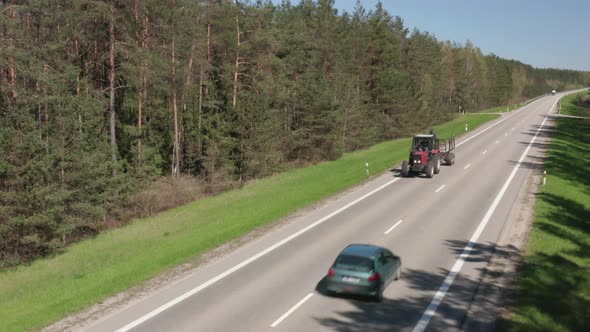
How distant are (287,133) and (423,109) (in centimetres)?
3037

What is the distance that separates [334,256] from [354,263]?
401 cm

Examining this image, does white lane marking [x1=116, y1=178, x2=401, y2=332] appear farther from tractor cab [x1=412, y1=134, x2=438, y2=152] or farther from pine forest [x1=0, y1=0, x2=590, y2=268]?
pine forest [x1=0, y1=0, x2=590, y2=268]

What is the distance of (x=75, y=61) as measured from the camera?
35188mm

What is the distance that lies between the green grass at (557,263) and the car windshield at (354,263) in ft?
11.4

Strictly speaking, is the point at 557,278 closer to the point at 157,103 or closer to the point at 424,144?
the point at 424,144

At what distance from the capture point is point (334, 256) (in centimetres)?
1794

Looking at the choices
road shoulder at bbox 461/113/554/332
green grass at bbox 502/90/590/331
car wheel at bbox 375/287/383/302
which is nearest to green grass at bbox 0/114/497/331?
car wheel at bbox 375/287/383/302

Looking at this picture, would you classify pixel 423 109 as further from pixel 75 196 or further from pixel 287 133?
pixel 75 196

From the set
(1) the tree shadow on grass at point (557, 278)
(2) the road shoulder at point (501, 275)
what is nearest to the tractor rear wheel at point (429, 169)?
(2) the road shoulder at point (501, 275)

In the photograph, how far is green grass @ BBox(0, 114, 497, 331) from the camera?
15086 mm

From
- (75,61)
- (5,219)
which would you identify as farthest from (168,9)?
(5,219)

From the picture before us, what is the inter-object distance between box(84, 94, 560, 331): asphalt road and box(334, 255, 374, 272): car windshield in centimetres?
92

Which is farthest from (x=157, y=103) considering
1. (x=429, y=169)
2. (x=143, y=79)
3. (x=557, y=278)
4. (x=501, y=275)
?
(x=557, y=278)

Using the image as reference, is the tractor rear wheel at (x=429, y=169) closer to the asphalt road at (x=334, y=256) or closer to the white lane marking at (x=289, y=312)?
the asphalt road at (x=334, y=256)
